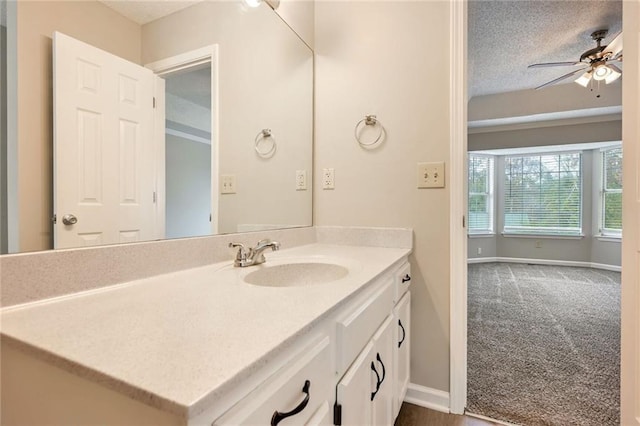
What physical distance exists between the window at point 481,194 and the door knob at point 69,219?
5585 millimetres

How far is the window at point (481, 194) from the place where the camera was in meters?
5.34

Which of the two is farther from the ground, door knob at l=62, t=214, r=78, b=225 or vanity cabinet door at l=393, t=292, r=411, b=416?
door knob at l=62, t=214, r=78, b=225

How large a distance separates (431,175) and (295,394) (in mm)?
1229

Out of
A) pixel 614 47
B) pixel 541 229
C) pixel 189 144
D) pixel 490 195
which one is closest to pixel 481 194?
pixel 490 195

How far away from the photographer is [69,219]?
2.44 feet

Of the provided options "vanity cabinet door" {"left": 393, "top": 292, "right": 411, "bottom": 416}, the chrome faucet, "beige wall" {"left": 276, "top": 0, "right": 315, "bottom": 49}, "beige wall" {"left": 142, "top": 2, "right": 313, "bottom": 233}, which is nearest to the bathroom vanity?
the chrome faucet

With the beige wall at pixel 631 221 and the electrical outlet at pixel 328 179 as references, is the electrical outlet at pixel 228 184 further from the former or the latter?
the beige wall at pixel 631 221

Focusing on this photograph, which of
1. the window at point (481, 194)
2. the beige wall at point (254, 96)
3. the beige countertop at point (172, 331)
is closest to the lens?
the beige countertop at point (172, 331)

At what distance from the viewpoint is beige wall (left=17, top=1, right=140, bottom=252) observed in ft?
2.16

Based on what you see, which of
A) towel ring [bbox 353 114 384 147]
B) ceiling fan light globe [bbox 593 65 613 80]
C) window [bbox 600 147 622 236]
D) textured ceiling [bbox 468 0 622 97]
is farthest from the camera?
window [bbox 600 147 622 236]

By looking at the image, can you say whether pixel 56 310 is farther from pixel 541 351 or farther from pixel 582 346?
pixel 582 346

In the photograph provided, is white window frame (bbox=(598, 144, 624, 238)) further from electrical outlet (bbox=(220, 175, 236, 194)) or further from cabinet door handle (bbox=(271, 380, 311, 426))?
cabinet door handle (bbox=(271, 380, 311, 426))

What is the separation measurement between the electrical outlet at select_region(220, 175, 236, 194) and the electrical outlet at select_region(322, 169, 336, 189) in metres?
0.60

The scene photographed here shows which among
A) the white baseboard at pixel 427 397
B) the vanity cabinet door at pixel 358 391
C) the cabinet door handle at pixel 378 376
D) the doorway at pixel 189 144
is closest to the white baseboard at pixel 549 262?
the white baseboard at pixel 427 397
